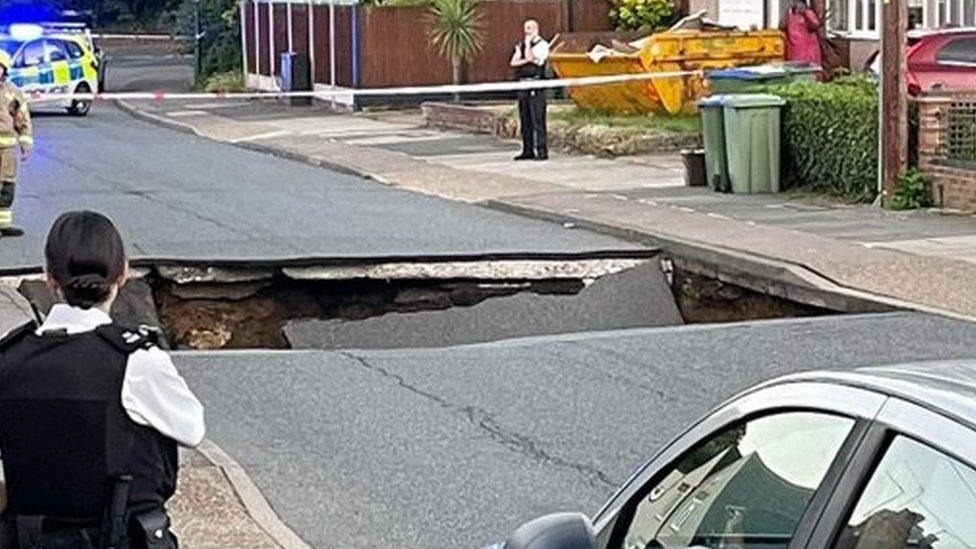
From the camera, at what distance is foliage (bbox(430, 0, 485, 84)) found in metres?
36.0

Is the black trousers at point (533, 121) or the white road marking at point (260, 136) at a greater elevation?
the black trousers at point (533, 121)

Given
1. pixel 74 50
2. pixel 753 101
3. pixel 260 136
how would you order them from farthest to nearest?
pixel 74 50 → pixel 260 136 → pixel 753 101

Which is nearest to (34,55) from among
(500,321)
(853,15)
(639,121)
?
(639,121)

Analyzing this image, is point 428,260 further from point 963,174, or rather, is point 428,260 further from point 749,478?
point 749,478

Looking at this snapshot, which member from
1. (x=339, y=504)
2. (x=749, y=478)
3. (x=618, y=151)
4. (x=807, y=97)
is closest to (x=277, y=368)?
(x=339, y=504)

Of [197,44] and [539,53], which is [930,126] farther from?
[197,44]

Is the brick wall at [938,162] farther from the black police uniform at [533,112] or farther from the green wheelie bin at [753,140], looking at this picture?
the black police uniform at [533,112]

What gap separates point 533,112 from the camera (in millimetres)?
26297

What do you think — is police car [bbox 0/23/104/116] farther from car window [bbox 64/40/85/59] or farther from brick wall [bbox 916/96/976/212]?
brick wall [bbox 916/96/976/212]

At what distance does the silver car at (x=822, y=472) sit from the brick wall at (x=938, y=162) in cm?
1537

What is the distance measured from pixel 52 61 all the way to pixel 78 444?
3648 cm

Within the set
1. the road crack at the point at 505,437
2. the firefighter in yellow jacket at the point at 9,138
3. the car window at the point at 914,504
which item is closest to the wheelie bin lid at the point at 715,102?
the firefighter in yellow jacket at the point at 9,138

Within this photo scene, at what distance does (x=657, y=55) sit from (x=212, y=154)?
22.3ft

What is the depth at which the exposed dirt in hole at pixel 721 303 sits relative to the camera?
15.4 m
